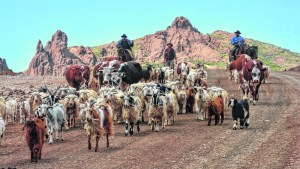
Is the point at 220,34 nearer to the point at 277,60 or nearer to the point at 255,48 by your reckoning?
the point at 277,60

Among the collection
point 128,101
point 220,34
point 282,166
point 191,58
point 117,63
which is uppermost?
point 220,34

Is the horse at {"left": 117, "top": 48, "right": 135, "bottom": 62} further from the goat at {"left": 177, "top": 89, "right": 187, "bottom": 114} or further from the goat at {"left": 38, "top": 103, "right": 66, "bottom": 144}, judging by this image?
the goat at {"left": 38, "top": 103, "right": 66, "bottom": 144}

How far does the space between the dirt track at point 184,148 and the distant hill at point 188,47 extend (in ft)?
320

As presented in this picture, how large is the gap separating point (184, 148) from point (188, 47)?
112458 mm

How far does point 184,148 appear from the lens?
17.6 metres

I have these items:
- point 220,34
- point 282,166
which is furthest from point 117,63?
point 220,34

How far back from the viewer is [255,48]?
40.9 meters

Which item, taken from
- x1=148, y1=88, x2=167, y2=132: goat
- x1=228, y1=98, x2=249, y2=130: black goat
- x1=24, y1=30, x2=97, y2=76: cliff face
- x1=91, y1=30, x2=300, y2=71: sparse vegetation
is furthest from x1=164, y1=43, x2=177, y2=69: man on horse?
x1=91, y1=30, x2=300, y2=71: sparse vegetation

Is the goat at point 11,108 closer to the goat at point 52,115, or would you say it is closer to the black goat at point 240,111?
the goat at point 52,115

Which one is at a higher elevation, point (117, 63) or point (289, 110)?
point (117, 63)

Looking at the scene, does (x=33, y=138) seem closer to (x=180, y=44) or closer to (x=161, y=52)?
(x=161, y=52)

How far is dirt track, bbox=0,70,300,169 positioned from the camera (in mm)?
15406

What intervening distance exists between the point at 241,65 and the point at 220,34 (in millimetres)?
122987

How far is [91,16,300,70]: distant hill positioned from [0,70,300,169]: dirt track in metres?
97.5
